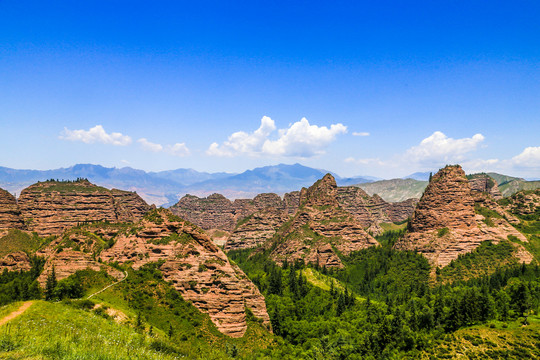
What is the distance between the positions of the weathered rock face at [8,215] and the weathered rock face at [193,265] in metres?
116

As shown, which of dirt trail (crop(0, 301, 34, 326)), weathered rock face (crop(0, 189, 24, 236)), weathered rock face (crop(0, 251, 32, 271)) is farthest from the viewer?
weathered rock face (crop(0, 189, 24, 236))

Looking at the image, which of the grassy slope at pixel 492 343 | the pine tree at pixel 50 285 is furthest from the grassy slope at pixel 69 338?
the grassy slope at pixel 492 343

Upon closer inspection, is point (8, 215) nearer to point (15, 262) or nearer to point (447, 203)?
point (15, 262)

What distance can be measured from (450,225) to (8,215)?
230 m

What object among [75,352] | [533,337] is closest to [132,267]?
[75,352]

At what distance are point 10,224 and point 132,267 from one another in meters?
130

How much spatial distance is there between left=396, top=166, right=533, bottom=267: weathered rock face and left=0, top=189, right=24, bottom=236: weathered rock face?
211265 millimetres

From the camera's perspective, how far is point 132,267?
9156 centimetres

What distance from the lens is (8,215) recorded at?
6944 inches

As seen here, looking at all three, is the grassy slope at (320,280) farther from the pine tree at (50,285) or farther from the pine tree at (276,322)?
the pine tree at (50,285)

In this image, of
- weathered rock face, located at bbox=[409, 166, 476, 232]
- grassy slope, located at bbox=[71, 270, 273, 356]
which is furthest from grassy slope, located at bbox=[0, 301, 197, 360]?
weathered rock face, located at bbox=[409, 166, 476, 232]

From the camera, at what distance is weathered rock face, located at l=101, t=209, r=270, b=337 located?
282ft

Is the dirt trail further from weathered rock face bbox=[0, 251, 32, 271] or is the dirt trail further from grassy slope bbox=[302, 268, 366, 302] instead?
grassy slope bbox=[302, 268, 366, 302]

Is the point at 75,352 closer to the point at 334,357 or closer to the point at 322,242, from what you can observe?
the point at 334,357
